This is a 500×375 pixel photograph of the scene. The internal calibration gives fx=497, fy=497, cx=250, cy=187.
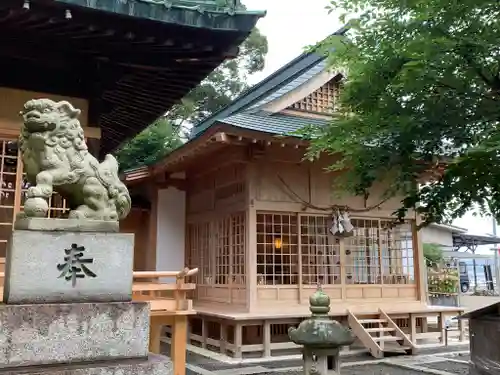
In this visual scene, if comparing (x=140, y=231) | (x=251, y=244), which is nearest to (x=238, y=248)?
(x=251, y=244)

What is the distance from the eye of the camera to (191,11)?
17.0 ft

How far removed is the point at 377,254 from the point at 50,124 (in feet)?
30.3

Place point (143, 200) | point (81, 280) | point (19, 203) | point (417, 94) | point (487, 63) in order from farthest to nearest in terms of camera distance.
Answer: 1. point (143, 200)
2. point (19, 203)
3. point (417, 94)
4. point (487, 63)
5. point (81, 280)

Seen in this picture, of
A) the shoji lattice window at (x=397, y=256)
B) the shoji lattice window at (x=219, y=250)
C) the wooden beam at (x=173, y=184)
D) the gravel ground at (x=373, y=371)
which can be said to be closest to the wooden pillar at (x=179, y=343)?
the gravel ground at (x=373, y=371)

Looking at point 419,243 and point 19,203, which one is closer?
point 19,203

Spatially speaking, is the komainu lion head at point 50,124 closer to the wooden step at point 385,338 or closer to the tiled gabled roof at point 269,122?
the tiled gabled roof at point 269,122

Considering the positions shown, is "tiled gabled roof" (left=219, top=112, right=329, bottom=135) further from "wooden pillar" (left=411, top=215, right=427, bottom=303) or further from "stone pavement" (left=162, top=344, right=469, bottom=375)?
"stone pavement" (left=162, top=344, right=469, bottom=375)

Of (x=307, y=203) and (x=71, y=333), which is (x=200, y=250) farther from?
(x=71, y=333)

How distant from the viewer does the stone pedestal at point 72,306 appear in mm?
3238

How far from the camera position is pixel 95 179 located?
146 inches

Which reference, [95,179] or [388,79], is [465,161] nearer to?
[388,79]

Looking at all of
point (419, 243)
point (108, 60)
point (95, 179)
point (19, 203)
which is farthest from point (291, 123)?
point (95, 179)

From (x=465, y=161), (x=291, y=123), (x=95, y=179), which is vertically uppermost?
(x=291, y=123)

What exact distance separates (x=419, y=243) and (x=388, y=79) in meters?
6.77
